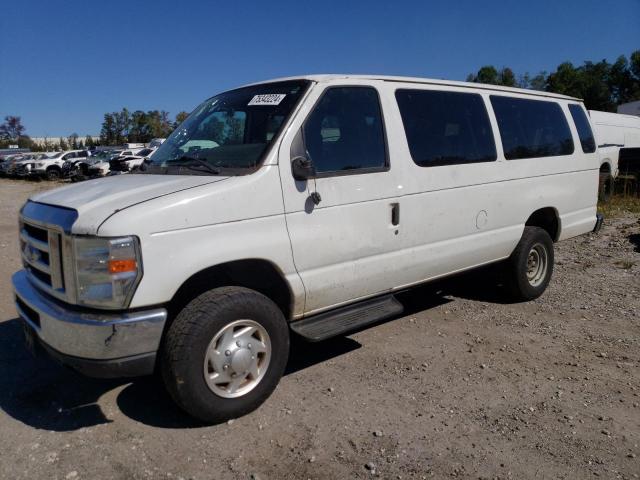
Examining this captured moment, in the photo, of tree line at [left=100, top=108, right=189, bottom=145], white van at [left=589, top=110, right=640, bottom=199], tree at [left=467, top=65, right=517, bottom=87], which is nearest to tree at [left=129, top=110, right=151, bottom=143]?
tree line at [left=100, top=108, right=189, bottom=145]

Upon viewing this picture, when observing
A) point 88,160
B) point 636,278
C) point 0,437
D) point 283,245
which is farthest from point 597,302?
point 88,160

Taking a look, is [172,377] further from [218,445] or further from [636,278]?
[636,278]

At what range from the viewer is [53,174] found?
31062 millimetres

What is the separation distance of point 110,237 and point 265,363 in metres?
1.27

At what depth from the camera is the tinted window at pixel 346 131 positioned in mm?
3635

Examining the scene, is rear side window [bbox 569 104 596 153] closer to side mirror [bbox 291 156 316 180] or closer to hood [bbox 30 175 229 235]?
side mirror [bbox 291 156 316 180]

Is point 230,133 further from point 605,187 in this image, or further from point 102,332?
point 605,187

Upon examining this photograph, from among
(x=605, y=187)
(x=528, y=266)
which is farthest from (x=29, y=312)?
(x=605, y=187)

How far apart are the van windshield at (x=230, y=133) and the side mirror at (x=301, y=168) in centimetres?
21

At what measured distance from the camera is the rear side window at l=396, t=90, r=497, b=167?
13.8 ft

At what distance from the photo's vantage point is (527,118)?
533 cm

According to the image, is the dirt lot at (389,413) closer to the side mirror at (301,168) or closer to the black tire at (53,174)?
the side mirror at (301,168)

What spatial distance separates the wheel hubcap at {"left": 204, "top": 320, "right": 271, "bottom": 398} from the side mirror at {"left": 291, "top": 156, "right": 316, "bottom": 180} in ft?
3.22

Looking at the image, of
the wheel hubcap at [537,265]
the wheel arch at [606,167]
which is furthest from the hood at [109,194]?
the wheel arch at [606,167]
